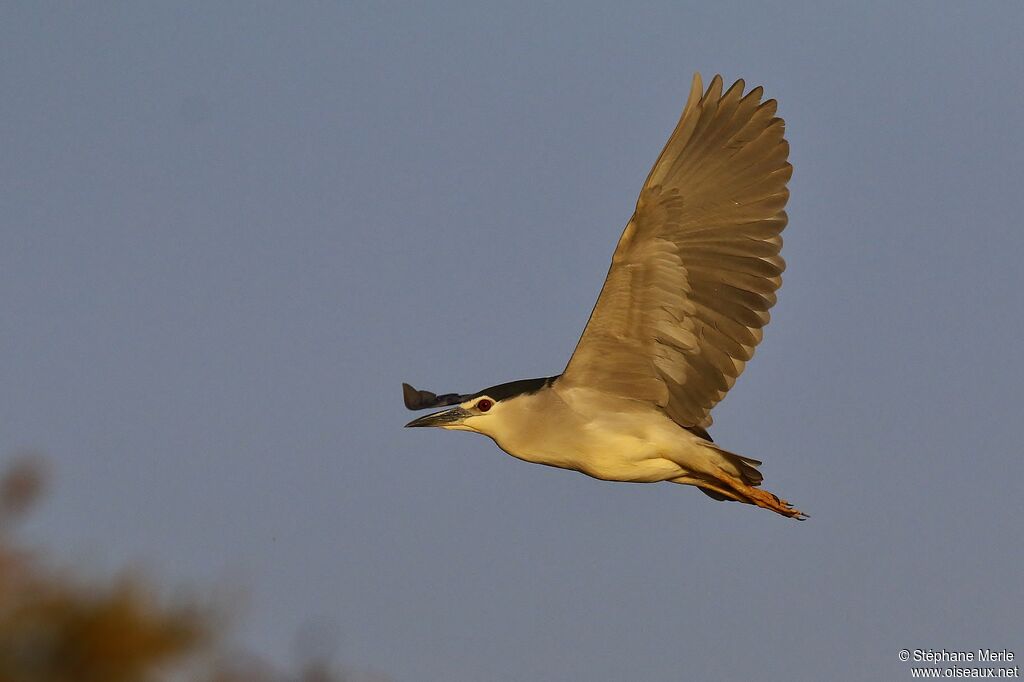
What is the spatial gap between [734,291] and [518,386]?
1.77 meters

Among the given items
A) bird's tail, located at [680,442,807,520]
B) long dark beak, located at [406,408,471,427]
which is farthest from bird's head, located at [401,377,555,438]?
bird's tail, located at [680,442,807,520]

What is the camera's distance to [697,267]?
9.62 meters

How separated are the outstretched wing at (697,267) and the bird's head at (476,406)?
39 cm

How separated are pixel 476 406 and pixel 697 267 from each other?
1.94m

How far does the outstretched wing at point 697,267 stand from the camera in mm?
9297

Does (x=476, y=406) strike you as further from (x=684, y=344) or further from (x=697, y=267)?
(x=697, y=267)

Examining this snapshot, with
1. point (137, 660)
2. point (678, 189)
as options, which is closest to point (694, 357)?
point (678, 189)

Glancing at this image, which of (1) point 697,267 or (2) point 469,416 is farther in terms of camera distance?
(2) point 469,416

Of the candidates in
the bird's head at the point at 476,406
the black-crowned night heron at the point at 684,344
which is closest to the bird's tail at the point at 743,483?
the black-crowned night heron at the point at 684,344

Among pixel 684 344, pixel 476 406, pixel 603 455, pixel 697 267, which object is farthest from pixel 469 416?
pixel 697 267

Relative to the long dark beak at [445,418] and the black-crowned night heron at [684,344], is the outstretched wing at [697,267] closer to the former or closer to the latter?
the black-crowned night heron at [684,344]

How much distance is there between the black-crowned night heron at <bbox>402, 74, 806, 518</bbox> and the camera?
950 centimetres

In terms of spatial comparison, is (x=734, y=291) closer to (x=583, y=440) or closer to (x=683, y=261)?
(x=683, y=261)

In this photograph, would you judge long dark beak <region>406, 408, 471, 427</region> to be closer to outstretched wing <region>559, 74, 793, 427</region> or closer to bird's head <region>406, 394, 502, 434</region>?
bird's head <region>406, 394, 502, 434</region>
